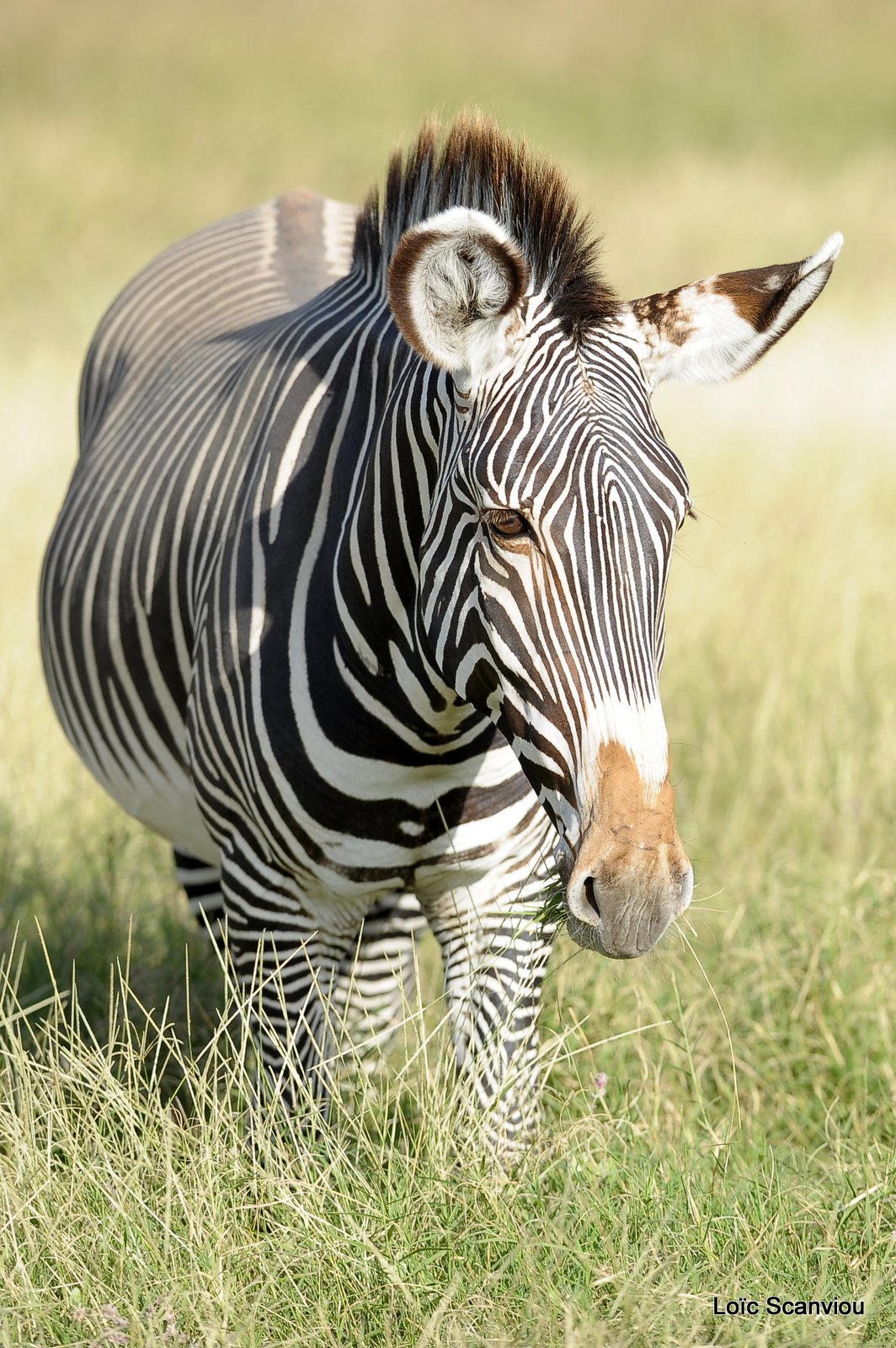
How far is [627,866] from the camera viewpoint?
6.52 feet

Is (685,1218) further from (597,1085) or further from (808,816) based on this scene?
(808,816)

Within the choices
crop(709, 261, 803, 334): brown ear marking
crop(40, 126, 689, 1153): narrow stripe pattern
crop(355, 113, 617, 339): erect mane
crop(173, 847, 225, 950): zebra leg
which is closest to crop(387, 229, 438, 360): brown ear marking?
crop(40, 126, 689, 1153): narrow stripe pattern

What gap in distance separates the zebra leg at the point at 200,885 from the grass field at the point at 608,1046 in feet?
0.58

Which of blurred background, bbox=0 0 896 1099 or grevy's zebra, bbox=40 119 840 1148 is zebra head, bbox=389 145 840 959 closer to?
grevy's zebra, bbox=40 119 840 1148

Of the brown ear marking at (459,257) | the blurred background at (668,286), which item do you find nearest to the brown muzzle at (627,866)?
the brown ear marking at (459,257)

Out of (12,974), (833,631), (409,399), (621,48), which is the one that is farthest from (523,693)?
(621,48)

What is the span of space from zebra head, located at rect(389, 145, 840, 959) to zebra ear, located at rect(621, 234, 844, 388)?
0.04 ft

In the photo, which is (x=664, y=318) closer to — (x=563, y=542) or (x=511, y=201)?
(x=511, y=201)

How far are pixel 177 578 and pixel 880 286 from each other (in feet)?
39.4

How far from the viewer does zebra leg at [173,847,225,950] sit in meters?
4.23

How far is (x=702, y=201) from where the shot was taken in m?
17.8

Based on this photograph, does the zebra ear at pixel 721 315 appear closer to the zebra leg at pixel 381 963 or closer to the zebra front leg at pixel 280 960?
the zebra front leg at pixel 280 960

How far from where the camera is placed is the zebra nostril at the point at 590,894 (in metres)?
2.04
